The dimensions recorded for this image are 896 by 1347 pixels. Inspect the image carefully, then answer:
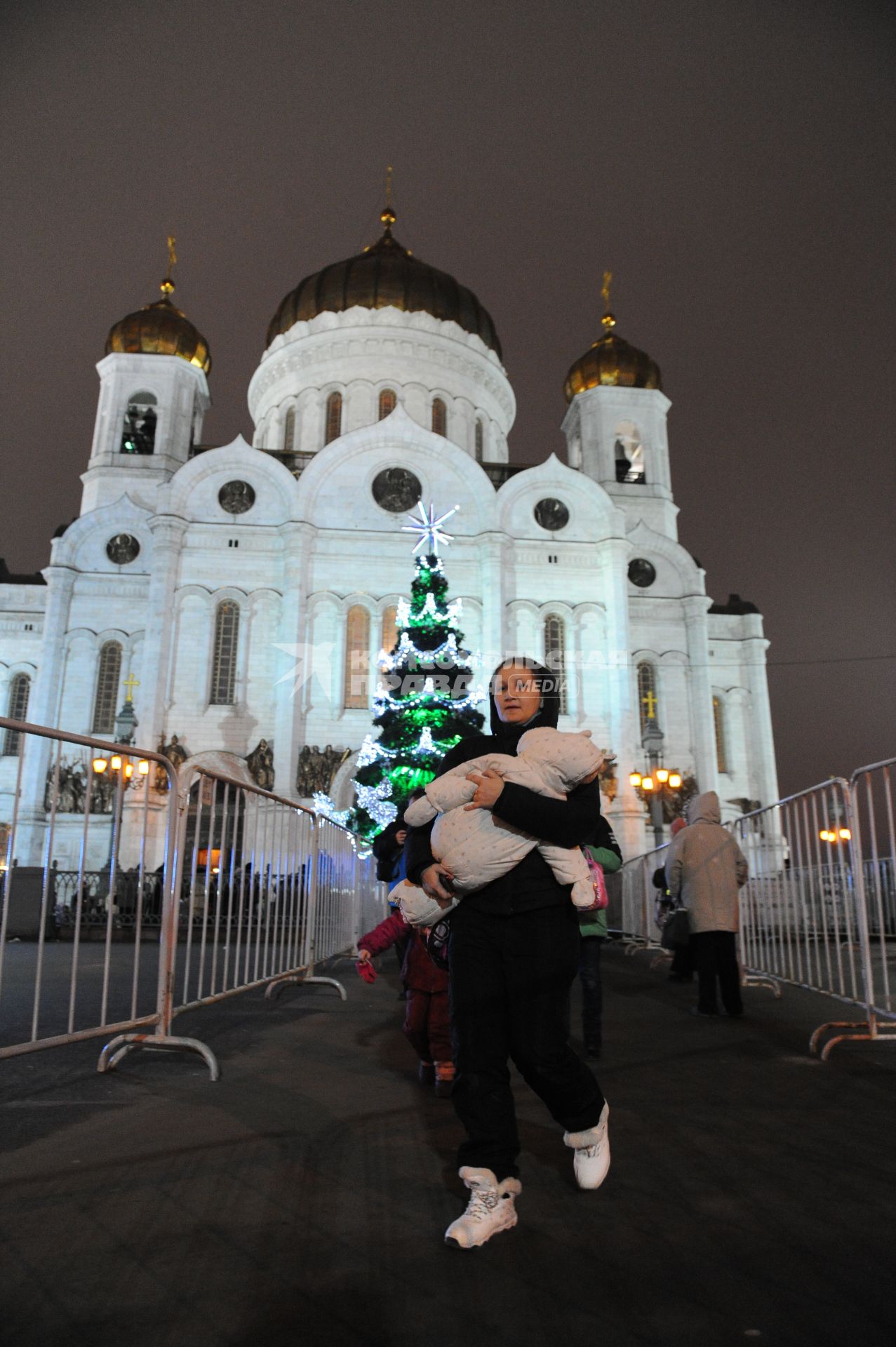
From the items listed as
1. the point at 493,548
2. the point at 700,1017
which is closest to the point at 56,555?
the point at 493,548

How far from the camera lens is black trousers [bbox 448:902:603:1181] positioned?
2.82 m

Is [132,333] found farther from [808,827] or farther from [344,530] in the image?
[808,827]

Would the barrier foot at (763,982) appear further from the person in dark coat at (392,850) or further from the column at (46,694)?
the column at (46,694)

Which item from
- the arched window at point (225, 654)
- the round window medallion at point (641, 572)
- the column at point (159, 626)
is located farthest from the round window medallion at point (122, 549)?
the round window medallion at point (641, 572)

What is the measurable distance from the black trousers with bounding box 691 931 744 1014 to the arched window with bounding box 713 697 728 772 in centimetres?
2406

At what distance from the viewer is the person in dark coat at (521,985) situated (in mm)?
2834

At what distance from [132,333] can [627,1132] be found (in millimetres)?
34903

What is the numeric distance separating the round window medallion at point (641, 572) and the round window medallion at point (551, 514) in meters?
2.99

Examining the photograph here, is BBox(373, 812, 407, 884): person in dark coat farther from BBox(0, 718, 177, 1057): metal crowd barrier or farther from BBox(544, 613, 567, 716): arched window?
BBox(544, 613, 567, 716): arched window

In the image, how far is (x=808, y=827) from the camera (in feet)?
22.9

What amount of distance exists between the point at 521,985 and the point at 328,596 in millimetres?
25305

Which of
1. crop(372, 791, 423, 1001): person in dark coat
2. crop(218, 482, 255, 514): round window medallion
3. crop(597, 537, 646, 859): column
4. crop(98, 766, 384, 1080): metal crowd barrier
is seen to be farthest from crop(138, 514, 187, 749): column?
crop(372, 791, 423, 1001): person in dark coat

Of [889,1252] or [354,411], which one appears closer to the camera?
[889,1252]

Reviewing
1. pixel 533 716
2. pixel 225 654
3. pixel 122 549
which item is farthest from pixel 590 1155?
pixel 122 549
